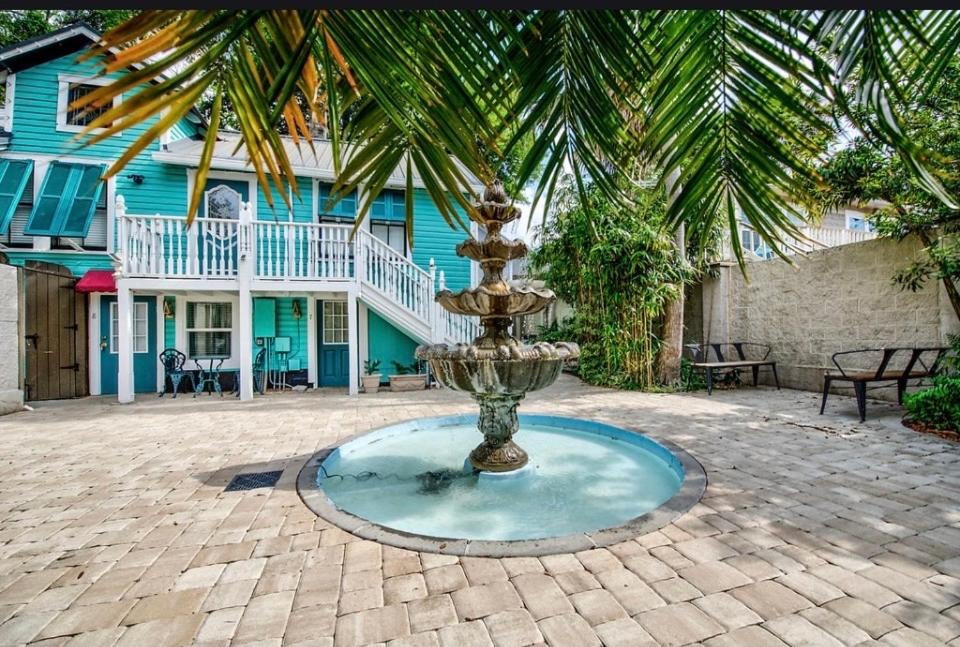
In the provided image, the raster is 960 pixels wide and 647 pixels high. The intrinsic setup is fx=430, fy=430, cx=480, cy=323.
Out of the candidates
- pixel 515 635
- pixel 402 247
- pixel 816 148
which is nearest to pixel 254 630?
pixel 515 635

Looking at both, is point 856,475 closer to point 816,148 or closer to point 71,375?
point 816,148

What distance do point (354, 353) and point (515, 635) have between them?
709cm

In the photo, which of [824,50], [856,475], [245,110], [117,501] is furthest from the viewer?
[856,475]

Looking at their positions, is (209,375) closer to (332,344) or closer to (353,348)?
(332,344)

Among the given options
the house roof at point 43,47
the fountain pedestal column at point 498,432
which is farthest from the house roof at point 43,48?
the fountain pedestal column at point 498,432

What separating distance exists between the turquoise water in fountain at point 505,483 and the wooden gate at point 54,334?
7.42 meters

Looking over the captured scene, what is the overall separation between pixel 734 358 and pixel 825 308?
81.4 inches

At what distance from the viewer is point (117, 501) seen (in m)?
3.16

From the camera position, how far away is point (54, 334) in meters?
8.11

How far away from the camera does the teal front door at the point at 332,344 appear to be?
383 inches

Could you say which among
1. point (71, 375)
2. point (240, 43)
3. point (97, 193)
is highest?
point (97, 193)

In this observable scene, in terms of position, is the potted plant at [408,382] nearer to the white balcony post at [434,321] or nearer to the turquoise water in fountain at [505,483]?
the white balcony post at [434,321]

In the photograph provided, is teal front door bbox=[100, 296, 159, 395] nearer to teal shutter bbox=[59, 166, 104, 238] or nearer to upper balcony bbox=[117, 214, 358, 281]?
upper balcony bbox=[117, 214, 358, 281]

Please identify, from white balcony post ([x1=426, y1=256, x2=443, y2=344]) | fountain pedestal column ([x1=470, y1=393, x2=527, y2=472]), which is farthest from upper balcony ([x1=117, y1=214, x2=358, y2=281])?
fountain pedestal column ([x1=470, y1=393, x2=527, y2=472])
